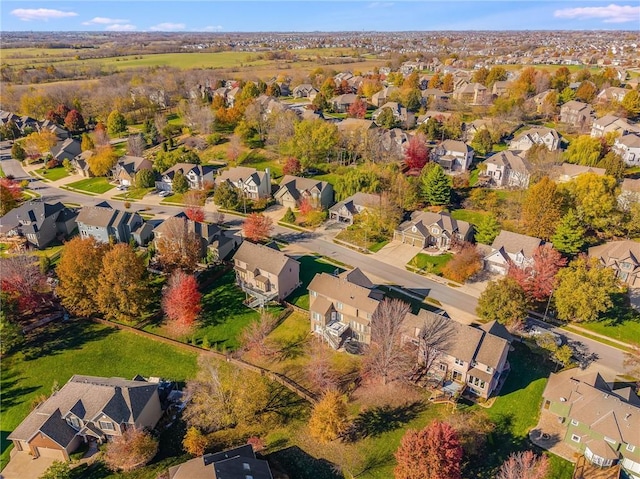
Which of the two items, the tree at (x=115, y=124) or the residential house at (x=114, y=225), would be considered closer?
the residential house at (x=114, y=225)

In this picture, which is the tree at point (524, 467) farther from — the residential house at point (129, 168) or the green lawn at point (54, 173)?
the green lawn at point (54, 173)

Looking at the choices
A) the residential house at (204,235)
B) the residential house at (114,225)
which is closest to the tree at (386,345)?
the residential house at (204,235)

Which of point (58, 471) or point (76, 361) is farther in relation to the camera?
point (76, 361)

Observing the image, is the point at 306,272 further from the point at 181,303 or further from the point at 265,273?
the point at 181,303

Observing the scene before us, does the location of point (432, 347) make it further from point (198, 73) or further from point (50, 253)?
point (198, 73)

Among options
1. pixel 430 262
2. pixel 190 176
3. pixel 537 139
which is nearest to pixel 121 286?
pixel 430 262

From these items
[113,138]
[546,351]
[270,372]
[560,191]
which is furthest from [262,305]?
[113,138]
